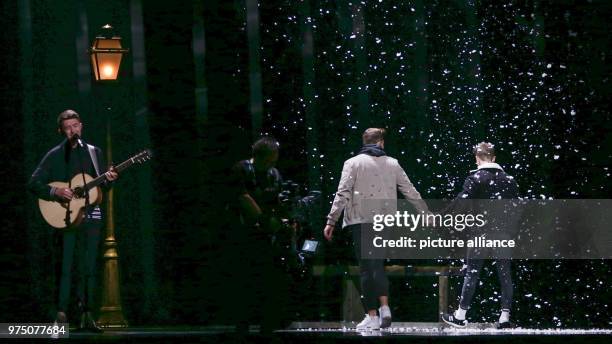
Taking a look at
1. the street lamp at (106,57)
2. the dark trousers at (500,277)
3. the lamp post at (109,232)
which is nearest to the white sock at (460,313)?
the dark trousers at (500,277)

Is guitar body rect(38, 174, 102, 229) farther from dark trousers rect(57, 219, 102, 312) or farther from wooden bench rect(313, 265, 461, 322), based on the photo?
wooden bench rect(313, 265, 461, 322)

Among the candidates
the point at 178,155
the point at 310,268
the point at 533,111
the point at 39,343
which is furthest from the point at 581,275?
Result: the point at 39,343

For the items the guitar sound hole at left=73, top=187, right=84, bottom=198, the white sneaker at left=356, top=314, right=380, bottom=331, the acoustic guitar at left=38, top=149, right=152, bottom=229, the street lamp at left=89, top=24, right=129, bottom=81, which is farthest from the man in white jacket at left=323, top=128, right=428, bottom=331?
the street lamp at left=89, top=24, right=129, bottom=81

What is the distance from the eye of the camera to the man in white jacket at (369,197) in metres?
13.6

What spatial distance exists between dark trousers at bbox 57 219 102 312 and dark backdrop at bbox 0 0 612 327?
10.4 feet

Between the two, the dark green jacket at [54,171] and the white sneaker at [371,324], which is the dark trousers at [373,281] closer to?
→ the white sneaker at [371,324]

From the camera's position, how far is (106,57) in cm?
1523

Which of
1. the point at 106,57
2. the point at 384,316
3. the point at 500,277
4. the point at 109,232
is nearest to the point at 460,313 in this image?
the point at 500,277

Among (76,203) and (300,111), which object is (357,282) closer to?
(300,111)

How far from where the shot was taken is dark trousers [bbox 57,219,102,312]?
42.9 feet

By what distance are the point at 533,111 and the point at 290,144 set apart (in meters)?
2.56

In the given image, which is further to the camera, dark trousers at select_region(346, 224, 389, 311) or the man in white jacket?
dark trousers at select_region(346, 224, 389, 311)

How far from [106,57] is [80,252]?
257 centimetres

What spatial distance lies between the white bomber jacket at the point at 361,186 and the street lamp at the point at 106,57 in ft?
8.77
